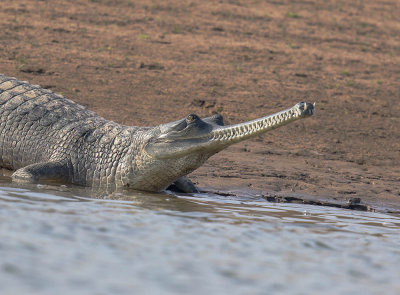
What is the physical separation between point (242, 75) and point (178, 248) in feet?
28.8

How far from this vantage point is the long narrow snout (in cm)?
522

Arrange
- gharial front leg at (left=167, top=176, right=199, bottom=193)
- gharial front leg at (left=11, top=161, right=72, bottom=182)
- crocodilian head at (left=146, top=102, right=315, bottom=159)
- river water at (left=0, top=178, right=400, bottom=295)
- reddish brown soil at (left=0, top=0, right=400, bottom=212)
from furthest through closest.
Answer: reddish brown soil at (left=0, top=0, right=400, bottom=212), gharial front leg at (left=167, top=176, right=199, bottom=193), gharial front leg at (left=11, top=161, right=72, bottom=182), crocodilian head at (left=146, top=102, right=315, bottom=159), river water at (left=0, top=178, right=400, bottom=295)

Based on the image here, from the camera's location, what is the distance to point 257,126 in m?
5.62

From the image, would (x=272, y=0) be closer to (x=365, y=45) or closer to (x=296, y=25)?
(x=296, y=25)

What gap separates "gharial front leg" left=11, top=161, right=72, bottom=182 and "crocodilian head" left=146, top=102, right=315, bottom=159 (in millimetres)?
923

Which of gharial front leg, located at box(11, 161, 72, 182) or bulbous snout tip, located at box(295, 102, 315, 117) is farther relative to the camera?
gharial front leg, located at box(11, 161, 72, 182)

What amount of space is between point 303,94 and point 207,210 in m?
6.85

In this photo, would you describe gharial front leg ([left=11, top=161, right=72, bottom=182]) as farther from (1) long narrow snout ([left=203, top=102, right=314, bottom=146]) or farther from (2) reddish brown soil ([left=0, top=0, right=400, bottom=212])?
(1) long narrow snout ([left=203, top=102, right=314, bottom=146])

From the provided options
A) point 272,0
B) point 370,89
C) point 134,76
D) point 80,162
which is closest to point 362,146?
point 370,89

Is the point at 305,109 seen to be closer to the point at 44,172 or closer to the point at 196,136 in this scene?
the point at 196,136

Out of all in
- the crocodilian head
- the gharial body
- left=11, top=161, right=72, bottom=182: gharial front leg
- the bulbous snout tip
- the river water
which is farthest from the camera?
left=11, top=161, right=72, bottom=182: gharial front leg

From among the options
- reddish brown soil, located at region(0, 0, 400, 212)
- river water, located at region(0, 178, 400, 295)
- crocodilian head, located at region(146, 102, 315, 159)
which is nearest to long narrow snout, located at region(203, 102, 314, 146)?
crocodilian head, located at region(146, 102, 315, 159)

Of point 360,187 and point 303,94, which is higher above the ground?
point 303,94

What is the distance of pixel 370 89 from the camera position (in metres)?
12.9
